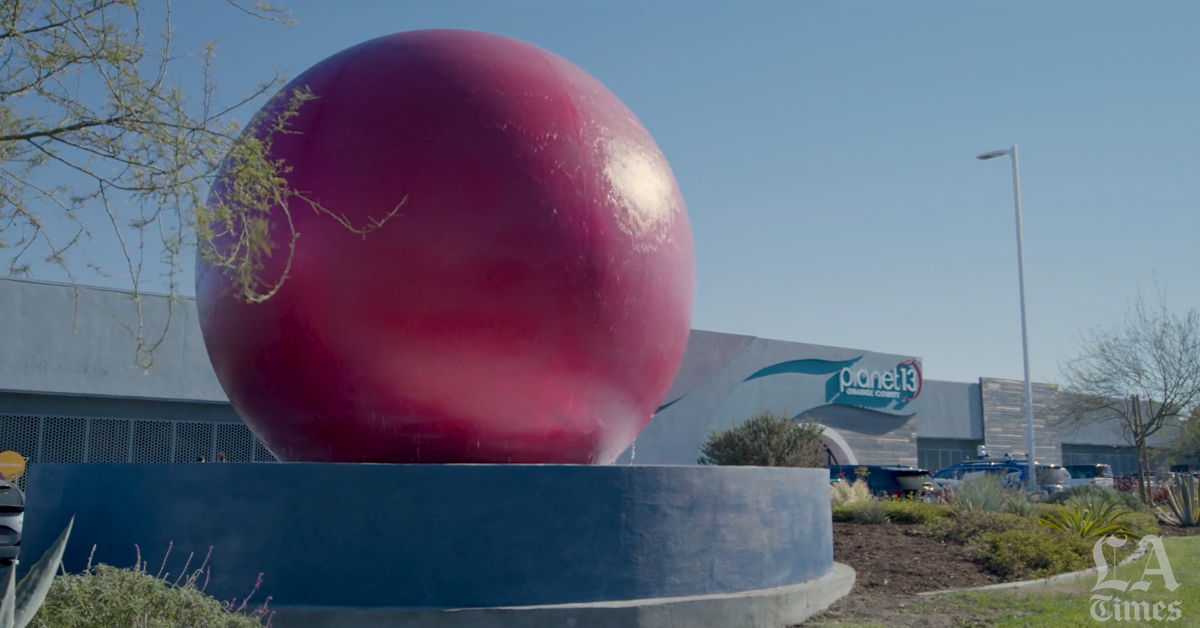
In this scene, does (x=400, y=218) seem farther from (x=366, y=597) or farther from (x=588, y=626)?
(x=588, y=626)

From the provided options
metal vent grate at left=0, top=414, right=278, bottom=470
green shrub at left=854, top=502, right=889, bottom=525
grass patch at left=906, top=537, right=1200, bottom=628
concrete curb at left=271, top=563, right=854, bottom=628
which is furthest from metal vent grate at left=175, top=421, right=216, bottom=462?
grass patch at left=906, top=537, right=1200, bottom=628

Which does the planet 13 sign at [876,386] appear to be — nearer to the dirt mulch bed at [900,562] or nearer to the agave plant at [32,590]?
the dirt mulch bed at [900,562]

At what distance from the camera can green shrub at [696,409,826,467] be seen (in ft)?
56.5

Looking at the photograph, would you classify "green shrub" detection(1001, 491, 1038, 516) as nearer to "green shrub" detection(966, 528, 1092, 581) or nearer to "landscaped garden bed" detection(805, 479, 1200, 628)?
"landscaped garden bed" detection(805, 479, 1200, 628)

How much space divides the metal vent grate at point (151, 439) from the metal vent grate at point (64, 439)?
126cm

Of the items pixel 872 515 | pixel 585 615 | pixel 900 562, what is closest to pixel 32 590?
pixel 585 615

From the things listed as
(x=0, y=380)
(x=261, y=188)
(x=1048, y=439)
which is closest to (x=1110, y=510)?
(x=261, y=188)

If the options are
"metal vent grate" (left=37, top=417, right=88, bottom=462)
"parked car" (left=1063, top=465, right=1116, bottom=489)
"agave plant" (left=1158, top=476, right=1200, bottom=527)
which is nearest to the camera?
"agave plant" (left=1158, top=476, right=1200, bottom=527)

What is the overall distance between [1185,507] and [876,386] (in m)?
18.3

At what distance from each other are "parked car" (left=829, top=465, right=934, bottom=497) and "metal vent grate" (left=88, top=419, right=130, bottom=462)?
18388mm

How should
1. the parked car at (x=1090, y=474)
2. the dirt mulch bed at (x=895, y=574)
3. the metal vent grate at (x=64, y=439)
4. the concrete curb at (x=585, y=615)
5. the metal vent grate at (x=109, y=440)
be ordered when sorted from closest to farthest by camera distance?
the concrete curb at (x=585, y=615) → the dirt mulch bed at (x=895, y=574) → the metal vent grate at (x=64, y=439) → the metal vent grate at (x=109, y=440) → the parked car at (x=1090, y=474)

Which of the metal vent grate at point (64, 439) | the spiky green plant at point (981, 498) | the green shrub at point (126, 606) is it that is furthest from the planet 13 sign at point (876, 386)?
the green shrub at point (126, 606)

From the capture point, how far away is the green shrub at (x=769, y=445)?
17219 millimetres

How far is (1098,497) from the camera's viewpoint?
19.4 meters
